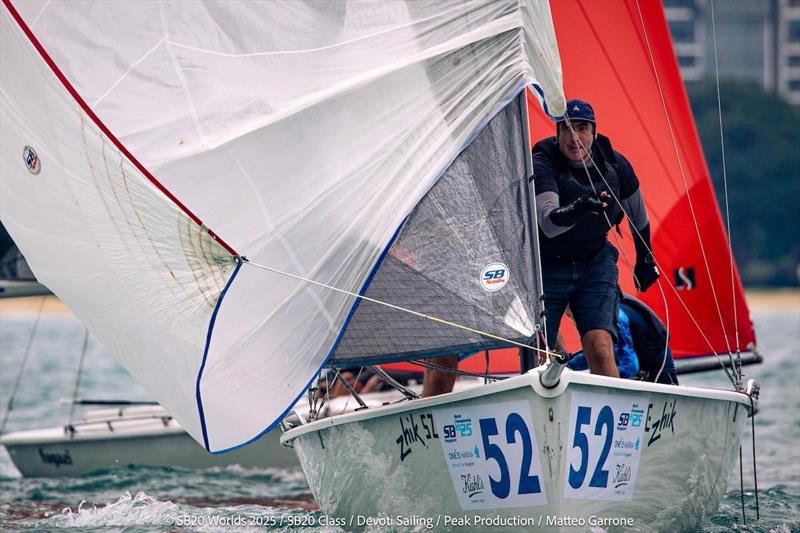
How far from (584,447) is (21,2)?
3094mm

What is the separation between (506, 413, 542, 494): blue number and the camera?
534 cm

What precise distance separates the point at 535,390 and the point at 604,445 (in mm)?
446

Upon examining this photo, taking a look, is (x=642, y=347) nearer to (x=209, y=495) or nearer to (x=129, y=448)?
(x=209, y=495)

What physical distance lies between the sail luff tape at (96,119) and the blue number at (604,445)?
64.2 inches

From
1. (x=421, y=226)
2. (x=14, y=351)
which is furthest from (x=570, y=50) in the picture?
(x=14, y=351)

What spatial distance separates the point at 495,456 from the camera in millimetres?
5449

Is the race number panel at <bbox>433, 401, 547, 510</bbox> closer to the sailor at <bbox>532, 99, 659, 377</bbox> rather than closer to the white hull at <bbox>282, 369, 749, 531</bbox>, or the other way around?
the white hull at <bbox>282, 369, 749, 531</bbox>

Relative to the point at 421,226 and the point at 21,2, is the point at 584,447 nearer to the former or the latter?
the point at 421,226

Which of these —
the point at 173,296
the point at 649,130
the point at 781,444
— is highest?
the point at 649,130

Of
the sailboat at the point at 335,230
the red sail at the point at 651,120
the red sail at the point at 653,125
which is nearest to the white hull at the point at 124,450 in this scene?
the red sail at the point at 653,125

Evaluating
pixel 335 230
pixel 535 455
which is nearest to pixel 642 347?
pixel 535 455

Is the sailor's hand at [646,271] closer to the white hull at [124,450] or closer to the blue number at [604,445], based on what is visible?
the blue number at [604,445]

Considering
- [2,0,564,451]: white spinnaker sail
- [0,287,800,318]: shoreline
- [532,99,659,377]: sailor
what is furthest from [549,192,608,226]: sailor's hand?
[0,287,800,318]: shoreline

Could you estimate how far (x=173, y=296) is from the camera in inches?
224
